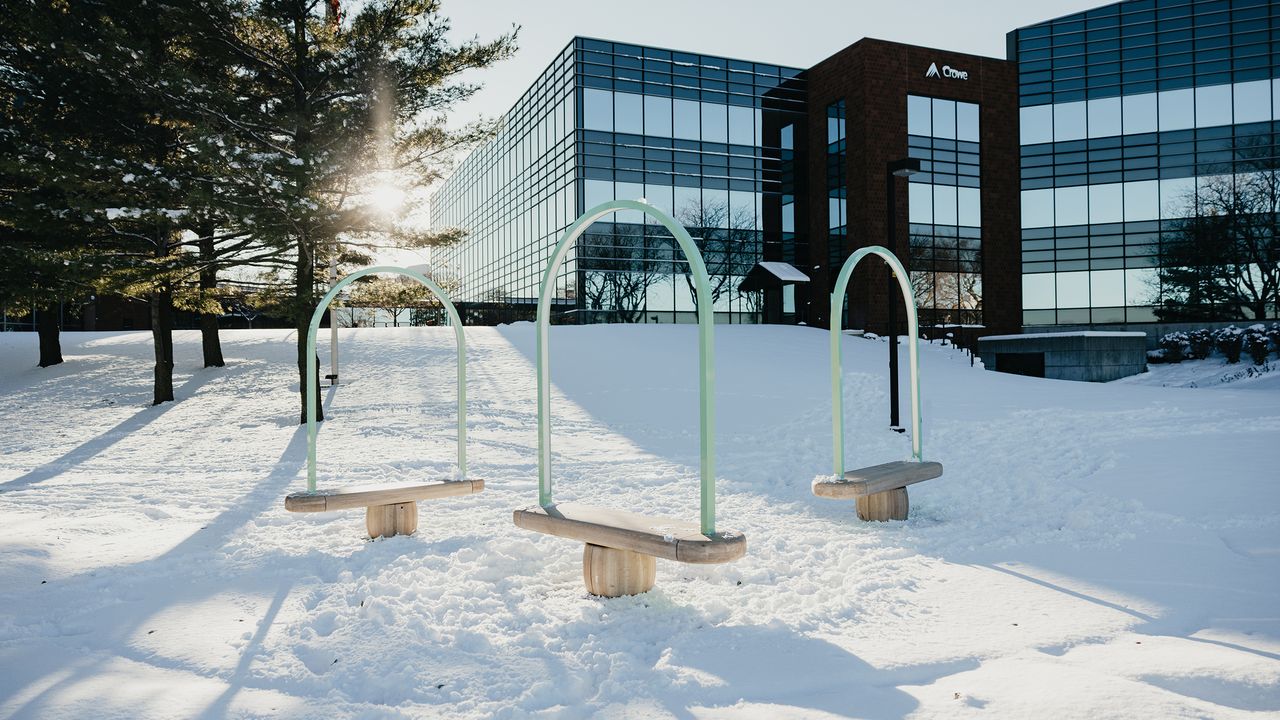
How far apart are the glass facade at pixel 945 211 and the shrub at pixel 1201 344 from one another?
8.19 metres

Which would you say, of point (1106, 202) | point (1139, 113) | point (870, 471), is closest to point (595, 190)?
point (1106, 202)

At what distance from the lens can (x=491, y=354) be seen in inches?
826

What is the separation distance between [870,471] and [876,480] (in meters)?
0.40

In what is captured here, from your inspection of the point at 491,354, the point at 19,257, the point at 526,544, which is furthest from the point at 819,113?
the point at 526,544

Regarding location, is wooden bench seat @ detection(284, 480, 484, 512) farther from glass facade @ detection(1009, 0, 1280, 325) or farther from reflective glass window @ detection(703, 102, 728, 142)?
glass facade @ detection(1009, 0, 1280, 325)

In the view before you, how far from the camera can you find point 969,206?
3162 centimetres

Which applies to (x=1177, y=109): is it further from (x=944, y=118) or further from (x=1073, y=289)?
(x=944, y=118)

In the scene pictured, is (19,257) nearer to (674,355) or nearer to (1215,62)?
(674,355)

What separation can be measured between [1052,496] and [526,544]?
520 centimetres

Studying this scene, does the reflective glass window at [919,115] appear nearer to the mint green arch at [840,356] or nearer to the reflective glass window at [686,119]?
the reflective glass window at [686,119]

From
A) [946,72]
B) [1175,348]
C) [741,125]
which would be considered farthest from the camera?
[741,125]

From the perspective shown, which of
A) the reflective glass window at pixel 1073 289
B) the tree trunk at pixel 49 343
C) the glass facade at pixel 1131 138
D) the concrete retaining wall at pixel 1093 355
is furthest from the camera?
the reflective glass window at pixel 1073 289

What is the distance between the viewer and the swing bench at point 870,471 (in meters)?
6.13

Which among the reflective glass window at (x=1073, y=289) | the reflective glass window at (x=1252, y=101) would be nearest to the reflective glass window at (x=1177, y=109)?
the reflective glass window at (x=1252, y=101)
